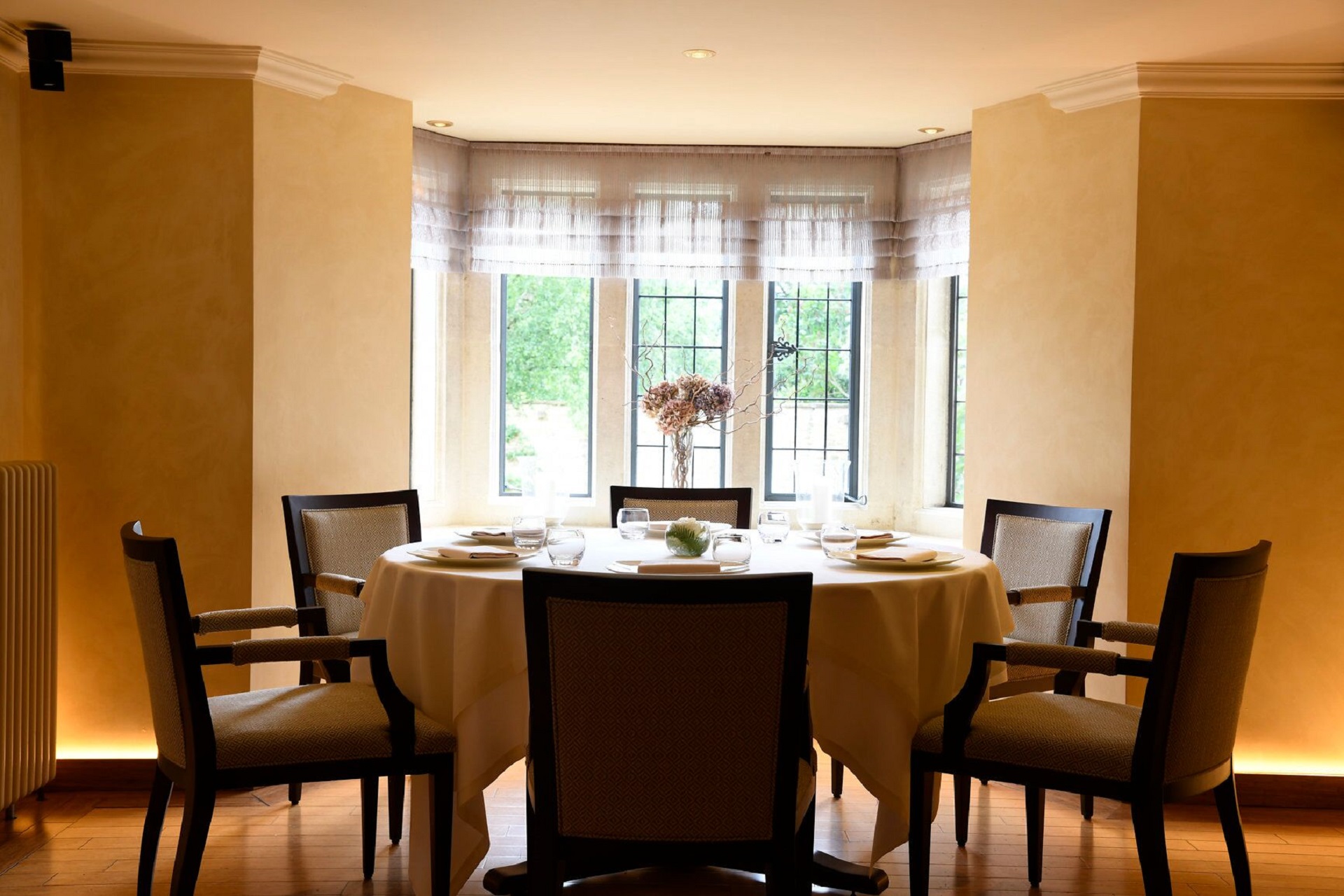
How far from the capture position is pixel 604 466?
19.1 feet

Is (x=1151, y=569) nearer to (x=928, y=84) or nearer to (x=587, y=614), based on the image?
(x=928, y=84)

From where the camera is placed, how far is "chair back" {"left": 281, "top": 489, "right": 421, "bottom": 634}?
3650 mm

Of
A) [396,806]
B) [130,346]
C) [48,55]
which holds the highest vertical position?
[48,55]

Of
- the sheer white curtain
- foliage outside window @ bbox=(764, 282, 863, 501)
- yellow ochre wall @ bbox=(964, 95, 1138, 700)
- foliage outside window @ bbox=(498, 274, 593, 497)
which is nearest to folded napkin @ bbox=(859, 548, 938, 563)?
yellow ochre wall @ bbox=(964, 95, 1138, 700)

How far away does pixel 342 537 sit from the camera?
12.3 ft

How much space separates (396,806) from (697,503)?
1510mm

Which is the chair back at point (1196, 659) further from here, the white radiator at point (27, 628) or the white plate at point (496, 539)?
the white radiator at point (27, 628)

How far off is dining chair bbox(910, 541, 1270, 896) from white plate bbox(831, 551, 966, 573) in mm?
302

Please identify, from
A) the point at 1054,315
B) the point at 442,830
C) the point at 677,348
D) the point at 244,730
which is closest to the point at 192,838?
the point at 244,730

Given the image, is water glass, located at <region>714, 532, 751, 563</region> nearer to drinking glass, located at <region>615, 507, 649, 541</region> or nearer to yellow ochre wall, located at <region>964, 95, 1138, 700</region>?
drinking glass, located at <region>615, 507, 649, 541</region>

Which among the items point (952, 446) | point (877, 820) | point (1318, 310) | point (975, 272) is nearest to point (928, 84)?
point (975, 272)

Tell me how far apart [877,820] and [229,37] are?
3250 millimetres

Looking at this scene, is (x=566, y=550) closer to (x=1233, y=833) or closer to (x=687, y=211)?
(x=1233, y=833)

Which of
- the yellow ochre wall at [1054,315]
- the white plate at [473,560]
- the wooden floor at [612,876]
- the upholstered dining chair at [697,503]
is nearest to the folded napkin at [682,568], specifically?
the white plate at [473,560]
